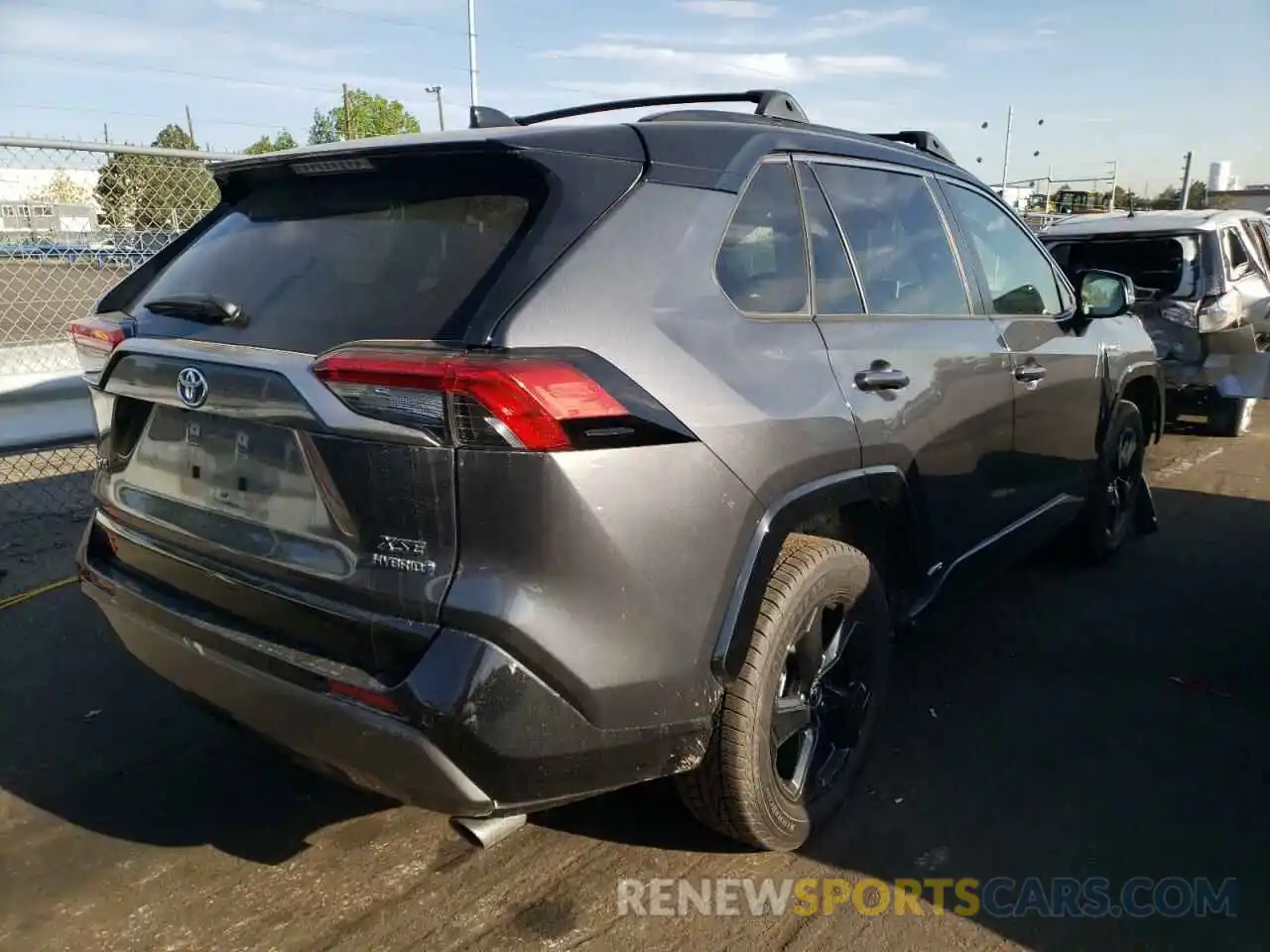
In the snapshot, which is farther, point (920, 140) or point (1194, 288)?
point (1194, 288)

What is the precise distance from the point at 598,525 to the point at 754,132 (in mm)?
1324

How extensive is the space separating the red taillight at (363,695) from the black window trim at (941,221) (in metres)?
1.56

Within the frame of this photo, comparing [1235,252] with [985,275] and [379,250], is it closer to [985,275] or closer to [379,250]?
[985,275]

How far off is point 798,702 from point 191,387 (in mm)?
1781

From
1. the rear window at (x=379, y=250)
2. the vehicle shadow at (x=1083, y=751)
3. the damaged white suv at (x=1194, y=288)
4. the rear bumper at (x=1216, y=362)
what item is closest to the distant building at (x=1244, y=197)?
the damaged white suv at (x=1194, y=288)

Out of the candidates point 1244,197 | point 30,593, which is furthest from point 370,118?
point 30,593

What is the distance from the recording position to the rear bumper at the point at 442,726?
1953 millimetres

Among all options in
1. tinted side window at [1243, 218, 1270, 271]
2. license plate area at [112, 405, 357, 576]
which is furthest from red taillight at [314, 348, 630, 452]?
tinted side window at [1243, 218, 1270, 271]

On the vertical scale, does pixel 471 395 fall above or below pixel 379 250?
below

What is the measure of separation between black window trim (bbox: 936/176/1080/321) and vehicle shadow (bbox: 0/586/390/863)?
281 cm

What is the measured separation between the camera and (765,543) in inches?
93.5

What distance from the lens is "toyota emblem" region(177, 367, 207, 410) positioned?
7.40 feet

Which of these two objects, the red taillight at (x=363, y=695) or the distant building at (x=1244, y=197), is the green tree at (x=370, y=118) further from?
the red taillight at (x=363, y=695)

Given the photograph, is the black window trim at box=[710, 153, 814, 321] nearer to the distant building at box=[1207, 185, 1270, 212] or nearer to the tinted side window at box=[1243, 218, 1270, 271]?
the tinted side window at box=[1243, 218, 1270, 271]
